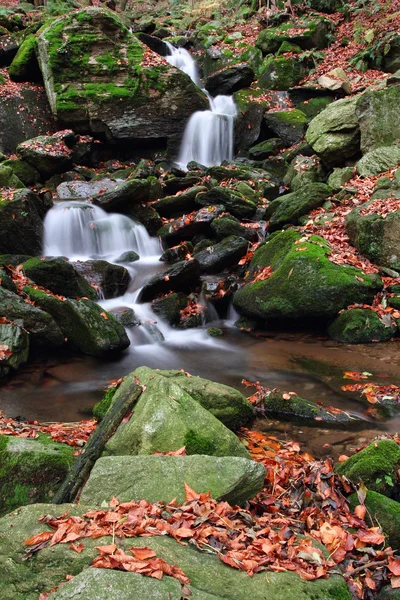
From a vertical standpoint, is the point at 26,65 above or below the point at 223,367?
above

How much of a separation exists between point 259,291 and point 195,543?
6845 mm

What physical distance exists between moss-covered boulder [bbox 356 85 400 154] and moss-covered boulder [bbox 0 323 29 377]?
955cm

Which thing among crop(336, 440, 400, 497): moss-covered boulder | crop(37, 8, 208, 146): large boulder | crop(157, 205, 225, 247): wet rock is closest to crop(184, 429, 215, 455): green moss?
crop(336, 440, 400, 497): moss-covered boulder

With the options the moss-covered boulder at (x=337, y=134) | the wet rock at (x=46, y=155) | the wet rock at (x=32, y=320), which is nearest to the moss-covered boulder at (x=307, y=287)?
the wet rock at (x=32, y=320)

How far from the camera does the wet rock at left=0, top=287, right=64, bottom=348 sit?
7.70 metres

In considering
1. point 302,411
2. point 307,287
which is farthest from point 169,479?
point 307,287

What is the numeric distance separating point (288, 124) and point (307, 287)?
34.2ft

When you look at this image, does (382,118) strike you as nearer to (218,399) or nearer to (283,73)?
(283,73)

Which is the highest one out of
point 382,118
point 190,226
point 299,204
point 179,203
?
point 382,118

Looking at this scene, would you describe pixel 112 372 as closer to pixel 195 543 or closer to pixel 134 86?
pixel 195 543

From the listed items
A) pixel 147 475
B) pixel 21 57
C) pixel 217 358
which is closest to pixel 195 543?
pixel 147 475

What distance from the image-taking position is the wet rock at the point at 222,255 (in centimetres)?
1085

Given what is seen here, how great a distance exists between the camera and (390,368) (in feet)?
22.6

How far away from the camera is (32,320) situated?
25.8ft
